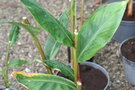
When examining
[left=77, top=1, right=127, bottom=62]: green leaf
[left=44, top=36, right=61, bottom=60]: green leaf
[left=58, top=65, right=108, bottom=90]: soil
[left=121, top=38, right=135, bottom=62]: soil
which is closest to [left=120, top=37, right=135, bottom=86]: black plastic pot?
[left=121, top=38, right=135, bottom=62]: soil

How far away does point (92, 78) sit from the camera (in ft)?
4.88

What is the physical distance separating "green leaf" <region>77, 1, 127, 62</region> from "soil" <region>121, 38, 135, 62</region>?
67 centimetres

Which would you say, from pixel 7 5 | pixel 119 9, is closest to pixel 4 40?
pixel 7 5

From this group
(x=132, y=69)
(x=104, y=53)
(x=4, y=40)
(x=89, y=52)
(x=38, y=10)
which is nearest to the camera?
(x=38, y=10)

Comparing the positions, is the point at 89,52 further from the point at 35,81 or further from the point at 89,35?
the point at 35,81

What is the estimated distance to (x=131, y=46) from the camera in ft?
5.65

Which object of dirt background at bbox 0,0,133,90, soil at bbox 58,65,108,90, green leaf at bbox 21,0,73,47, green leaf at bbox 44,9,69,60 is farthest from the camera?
dirt background at bbox 0,0,133,90

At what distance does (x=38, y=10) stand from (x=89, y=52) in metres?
0.27

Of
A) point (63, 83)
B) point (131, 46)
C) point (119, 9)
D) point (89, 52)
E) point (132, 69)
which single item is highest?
point (119, 9)

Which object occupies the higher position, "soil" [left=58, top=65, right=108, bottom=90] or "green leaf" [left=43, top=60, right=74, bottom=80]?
"green leaf" [left=43, top=60, right=74, bottom=80]

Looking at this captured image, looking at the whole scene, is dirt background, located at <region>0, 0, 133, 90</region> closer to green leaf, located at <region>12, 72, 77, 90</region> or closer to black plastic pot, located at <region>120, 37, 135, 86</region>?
black plastic pot, located at <region>120, 37, 135, 86</region>

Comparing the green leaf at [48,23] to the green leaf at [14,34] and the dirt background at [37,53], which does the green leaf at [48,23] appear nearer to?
the green leaf at [14,34]

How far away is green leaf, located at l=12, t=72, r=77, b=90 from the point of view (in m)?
0.95

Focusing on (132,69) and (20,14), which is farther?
(20,14)
